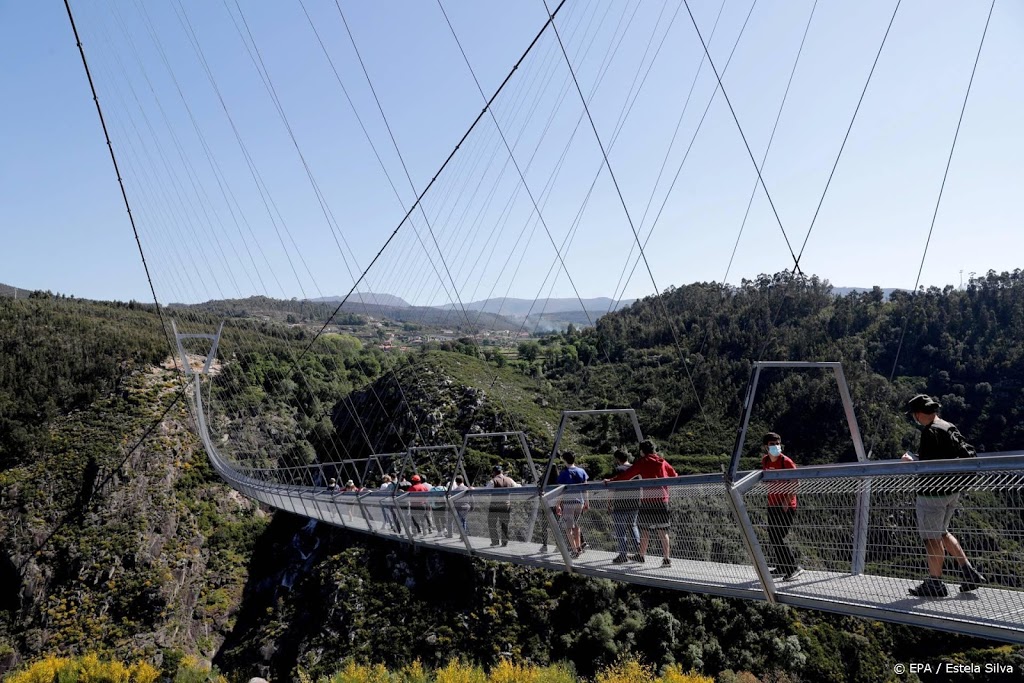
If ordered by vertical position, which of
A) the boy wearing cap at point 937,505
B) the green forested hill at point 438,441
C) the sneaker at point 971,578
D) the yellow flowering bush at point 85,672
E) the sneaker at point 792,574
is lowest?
A: the yellow flowering bush at point 85,672

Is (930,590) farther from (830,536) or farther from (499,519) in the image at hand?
(499,519)

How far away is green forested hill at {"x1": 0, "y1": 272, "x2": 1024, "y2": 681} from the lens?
24375 millimetres

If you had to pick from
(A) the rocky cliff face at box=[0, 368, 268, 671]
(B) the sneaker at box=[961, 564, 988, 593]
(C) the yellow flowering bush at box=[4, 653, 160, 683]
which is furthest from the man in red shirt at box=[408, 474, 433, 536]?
(A) the rocky cliff face at box=[0, 368, 268, 671]

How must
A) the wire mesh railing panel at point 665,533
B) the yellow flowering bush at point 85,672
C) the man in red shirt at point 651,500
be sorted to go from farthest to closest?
the yellow flowering bush at point 85,672
the man in red shirt at point 651,500
the wire mesh railing panel at point 665,533

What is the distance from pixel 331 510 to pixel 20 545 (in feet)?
84.7

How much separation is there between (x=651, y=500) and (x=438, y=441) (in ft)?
106

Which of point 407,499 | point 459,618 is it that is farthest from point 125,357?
point 407,499

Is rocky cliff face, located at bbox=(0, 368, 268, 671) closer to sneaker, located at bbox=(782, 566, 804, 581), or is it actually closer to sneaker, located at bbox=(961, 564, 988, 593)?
sneaker, located at bbox=(782, 566, 804, 581)

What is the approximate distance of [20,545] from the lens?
110ft

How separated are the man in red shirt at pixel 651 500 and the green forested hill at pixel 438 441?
8125 mm

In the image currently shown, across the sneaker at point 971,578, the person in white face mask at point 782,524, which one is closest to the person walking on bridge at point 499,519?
the person in white face mask at point 782,524

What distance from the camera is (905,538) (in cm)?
405

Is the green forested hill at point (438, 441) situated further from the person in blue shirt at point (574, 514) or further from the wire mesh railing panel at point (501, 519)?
the person in blue shirt at point (574, 514)

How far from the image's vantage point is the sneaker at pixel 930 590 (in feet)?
12.9
